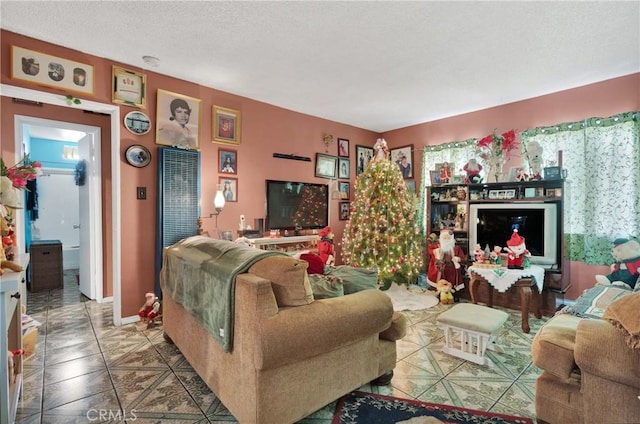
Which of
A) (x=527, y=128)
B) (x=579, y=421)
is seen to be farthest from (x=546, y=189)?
(x=579, y=421)

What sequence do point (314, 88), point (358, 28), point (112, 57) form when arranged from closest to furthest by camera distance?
point (358, 28) → point (112, 57) → point (314, 88)

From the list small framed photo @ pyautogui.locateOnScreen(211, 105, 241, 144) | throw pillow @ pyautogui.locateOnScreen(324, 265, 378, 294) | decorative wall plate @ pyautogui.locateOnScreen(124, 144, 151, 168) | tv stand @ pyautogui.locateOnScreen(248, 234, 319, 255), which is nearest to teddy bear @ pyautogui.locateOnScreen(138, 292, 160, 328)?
tv stand @ pyautogui.locateOnScreen(248, 234, 319, 255)

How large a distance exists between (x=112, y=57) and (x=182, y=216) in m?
1.76

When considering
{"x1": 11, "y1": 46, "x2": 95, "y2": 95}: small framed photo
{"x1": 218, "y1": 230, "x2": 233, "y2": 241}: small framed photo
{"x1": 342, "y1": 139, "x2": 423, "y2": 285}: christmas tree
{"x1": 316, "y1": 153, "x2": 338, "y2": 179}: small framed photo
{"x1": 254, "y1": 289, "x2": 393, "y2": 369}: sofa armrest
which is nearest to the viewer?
{"x1": 254, "y1": 289, "x2": 393, "y2": 369}: sofa armrest

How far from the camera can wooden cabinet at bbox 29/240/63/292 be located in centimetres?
461

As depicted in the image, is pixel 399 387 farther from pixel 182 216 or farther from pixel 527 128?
pixel 527 128

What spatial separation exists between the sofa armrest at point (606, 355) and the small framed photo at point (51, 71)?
4.36m

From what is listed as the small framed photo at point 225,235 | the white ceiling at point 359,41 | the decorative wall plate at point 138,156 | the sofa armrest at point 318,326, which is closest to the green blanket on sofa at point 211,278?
the sofa armrest at point 318,326

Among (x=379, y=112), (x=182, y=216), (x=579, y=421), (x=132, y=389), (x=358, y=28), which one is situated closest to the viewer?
(x=579, y=421)

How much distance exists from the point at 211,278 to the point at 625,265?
3.84 m

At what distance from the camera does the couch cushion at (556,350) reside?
167 centimetres

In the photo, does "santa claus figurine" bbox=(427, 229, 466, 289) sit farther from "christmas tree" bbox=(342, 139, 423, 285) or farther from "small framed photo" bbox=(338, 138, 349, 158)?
"small framed photo" bbox=(338, 138, 349, 158)

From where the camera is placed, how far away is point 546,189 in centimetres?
385

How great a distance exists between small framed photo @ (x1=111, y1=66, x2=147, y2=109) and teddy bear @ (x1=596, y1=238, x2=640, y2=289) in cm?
513
